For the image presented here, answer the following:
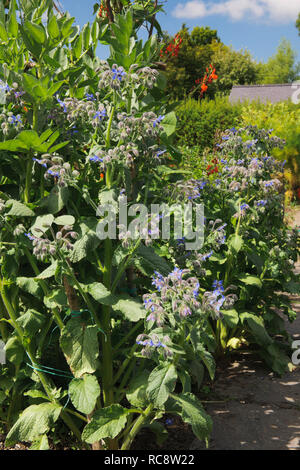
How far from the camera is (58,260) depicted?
1.88 m

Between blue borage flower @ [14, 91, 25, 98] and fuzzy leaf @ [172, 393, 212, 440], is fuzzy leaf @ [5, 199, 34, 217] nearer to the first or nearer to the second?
blue borage flower @ [14, 91, 25, 98]

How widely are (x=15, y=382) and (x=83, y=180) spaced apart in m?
1.04

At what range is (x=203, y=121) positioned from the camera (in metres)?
15.6

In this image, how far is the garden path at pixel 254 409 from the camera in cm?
248

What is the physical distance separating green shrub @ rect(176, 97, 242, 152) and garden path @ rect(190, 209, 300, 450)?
12.3m

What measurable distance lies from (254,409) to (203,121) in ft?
44.8

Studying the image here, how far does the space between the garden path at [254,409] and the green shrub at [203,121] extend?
1227cm

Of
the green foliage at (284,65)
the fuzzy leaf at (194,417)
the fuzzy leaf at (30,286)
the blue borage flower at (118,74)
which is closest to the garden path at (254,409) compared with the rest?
the fuzzy leaf at (194,417)

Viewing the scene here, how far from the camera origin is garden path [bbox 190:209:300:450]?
248cm

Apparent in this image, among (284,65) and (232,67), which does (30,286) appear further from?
(284,65)

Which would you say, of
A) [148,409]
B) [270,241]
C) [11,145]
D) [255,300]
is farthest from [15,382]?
[270,241]

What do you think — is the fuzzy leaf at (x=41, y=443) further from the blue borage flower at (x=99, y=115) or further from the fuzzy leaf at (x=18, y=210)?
the blue borage flower at (x=99, y=115)

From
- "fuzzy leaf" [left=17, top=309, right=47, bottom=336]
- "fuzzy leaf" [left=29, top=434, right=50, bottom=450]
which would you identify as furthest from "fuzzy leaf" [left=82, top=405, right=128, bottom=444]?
"fuzzy leaf" [left=17, top=309, right=47, bottom=336]
